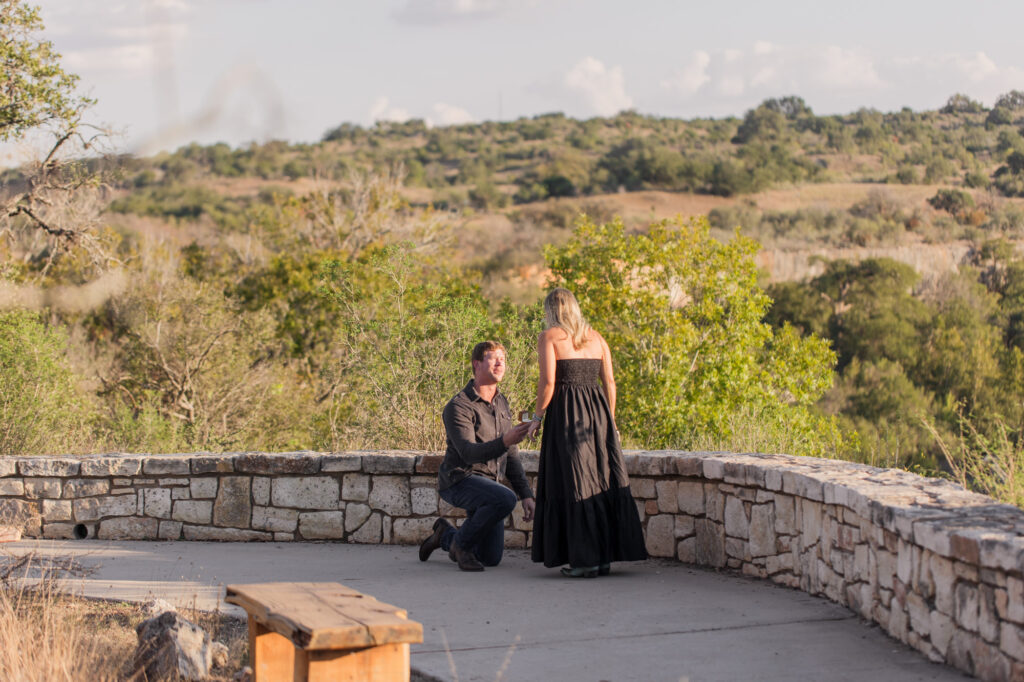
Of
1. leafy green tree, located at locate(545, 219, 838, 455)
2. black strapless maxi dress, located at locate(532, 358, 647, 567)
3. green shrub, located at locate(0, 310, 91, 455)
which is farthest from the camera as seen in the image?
leafy green tree, located at locate(545, 219, 838, 455)

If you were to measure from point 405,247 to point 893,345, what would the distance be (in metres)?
12.8

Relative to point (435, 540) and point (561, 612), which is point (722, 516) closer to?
point (561, 612)

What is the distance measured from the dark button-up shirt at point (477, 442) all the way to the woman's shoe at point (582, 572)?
26.3 inches

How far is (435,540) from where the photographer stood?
23.3 feet

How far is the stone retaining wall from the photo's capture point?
13.8 ft

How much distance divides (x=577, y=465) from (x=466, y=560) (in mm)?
1041

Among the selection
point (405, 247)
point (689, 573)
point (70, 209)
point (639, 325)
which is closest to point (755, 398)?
point (639, 325)

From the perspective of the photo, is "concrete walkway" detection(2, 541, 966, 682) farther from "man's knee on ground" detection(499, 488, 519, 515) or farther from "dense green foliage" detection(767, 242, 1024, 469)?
"dense green foliage" detection(767, 242, 1024, 469)

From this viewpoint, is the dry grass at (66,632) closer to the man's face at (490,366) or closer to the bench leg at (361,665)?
the bench leg at (361,665)

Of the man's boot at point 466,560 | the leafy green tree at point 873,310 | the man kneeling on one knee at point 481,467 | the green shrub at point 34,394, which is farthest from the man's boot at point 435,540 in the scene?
the leafy green tree at point 873,310

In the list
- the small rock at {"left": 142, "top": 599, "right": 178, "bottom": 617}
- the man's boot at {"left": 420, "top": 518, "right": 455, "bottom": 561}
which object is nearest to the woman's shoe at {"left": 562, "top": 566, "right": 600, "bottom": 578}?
the man's boot at {"left": 420, "top": 518, "right": 455, "bottom": 561}

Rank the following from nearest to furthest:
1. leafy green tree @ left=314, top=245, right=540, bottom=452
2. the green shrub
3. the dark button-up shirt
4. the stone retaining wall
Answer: the stone retaining wall < the dark button-up shirt < leafy green tree @ left=314, top=245, right=540, bottom=452 < the green shrub

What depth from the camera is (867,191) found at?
4125cm

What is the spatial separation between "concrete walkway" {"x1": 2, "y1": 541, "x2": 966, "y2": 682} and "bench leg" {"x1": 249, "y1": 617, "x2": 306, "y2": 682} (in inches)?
22.8
